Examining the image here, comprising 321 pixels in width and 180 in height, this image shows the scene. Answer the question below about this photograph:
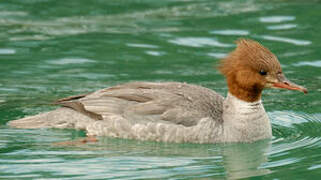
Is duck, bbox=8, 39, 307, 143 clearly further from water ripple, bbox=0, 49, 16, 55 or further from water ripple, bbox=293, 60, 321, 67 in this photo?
water ripple, bbox=0, 49, 16, 55

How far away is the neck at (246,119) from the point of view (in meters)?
9.01

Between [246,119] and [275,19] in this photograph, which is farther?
[275,19]

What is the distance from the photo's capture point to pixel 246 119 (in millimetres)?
9094

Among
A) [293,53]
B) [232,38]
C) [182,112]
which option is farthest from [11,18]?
[182,112]

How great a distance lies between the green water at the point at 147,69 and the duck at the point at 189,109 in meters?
0.14

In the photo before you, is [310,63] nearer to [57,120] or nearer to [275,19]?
[275,19]

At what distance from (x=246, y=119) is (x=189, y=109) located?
0.70m

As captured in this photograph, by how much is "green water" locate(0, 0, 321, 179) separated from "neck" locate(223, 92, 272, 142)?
0.14 meters

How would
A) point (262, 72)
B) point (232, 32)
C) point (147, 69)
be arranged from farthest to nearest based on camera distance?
1. point (232, 32)
2. point (147, 69)
3. point (262, 72)

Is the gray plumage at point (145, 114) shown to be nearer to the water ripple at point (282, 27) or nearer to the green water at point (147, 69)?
the green water at point (147, 69)

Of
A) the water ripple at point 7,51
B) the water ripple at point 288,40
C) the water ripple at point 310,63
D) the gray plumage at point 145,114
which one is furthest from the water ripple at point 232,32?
the gray plumage at point 145,114

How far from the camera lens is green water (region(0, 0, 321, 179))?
26.4 feet

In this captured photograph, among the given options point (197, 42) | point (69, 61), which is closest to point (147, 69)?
point (69, 61)

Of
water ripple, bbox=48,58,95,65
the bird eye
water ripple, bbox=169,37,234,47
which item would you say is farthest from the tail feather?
water ripple, bbox=169,37,234,47
